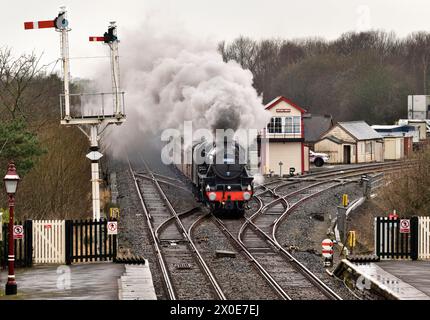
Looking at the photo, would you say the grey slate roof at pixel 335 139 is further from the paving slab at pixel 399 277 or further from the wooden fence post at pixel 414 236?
the paving slab at pixel 399 277

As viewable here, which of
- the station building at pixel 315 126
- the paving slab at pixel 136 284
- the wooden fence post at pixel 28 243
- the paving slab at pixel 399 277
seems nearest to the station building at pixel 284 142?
the station building at pixel 315 126

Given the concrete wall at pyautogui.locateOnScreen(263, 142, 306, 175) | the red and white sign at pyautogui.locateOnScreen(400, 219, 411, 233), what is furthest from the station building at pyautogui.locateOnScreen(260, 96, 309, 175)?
the red and white sign at pyautogui.locateOnScreen(400, 219, 411, 233)

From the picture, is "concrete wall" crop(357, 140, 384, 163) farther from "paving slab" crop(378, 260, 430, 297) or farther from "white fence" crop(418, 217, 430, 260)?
"paving slab" crop(378, 260, 430, 297)

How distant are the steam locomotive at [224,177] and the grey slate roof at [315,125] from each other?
38805 millimetres

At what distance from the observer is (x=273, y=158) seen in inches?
1978

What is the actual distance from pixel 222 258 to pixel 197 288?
393 centimetres

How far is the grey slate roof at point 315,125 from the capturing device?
224 feet

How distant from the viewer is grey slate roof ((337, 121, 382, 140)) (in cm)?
6172

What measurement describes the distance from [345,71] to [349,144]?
35558mm

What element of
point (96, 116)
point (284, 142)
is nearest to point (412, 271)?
point (96, 116)

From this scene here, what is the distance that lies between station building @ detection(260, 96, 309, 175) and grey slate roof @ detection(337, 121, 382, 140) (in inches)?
456

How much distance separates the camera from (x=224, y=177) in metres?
28.7

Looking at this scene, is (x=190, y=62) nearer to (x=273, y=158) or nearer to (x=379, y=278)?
(x=273, y=158)

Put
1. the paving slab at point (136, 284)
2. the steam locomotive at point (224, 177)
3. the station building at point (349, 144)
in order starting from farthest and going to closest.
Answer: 1. the station building at point (349, 144)
2. the steam locomotive at point (224, 177)
3. the paving slab at point (136, 284)
